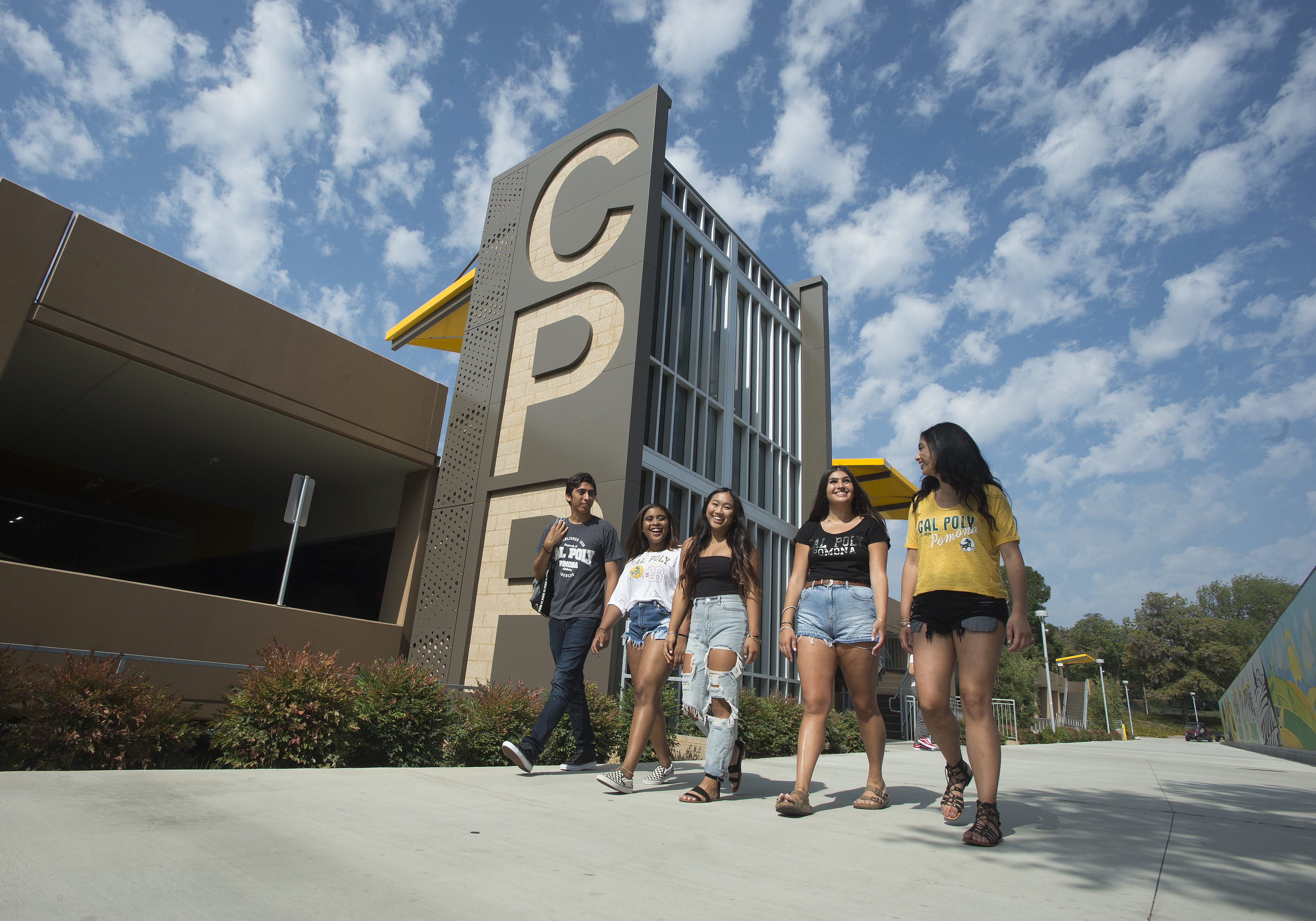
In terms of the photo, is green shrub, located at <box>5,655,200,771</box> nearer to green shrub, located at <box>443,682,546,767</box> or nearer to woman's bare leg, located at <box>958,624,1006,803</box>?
Result: green shrub, located at <box>443,682,546,767</box>

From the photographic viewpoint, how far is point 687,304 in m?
13.4

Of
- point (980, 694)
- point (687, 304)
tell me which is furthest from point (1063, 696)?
point (980, 694)

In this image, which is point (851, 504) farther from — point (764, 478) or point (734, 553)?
point (764, 478)

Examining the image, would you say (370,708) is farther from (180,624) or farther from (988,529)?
(180,624)

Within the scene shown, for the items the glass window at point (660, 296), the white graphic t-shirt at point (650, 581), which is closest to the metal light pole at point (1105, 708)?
the glass window at point (660, 296)

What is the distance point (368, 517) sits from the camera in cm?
1498

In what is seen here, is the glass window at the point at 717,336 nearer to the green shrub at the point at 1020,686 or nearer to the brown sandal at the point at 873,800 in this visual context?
the brown sandal at the point at 873,800

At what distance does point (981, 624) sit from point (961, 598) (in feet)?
0.43

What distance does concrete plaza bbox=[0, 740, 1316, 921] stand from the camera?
181 cm

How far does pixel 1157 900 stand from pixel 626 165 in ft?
40.0

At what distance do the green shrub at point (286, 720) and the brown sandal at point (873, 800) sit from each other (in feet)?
12.3

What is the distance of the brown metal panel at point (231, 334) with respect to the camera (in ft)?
30.3

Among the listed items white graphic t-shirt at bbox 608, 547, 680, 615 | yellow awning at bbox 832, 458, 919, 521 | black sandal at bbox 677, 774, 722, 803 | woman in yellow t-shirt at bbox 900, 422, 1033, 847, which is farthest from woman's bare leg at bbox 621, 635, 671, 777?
yellow awning at bbox 832, 458, 919, 521

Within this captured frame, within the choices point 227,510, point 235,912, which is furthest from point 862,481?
point 235,912
